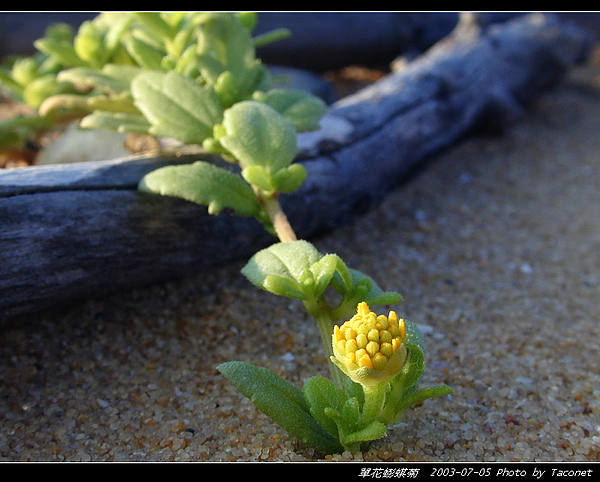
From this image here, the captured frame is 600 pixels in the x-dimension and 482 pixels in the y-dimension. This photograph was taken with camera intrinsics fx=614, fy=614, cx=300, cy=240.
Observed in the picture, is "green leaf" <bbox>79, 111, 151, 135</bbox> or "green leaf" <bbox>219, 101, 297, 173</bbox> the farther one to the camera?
"green leaf" <bbox>79, 111, 151, 135</bbox>

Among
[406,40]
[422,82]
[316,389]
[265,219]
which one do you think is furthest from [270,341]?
[406,40]

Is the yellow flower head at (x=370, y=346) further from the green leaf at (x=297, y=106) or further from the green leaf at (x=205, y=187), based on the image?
the green leaf at (x=297, y=106)

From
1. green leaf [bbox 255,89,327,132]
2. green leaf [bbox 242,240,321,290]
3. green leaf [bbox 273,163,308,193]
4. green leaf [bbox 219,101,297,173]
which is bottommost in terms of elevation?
green leaf [bbox 242,240,321,290]

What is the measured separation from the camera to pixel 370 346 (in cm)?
103

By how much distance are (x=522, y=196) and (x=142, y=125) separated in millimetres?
1725

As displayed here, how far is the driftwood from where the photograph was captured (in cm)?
150

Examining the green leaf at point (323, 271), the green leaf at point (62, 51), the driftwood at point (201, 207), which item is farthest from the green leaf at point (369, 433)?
the green leaf at point (62, 51)

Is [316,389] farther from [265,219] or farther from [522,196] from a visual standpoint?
[522,196]

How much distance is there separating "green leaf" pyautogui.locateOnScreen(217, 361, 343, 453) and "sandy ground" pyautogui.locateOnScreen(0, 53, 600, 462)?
0.17 feet

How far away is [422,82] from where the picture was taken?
266 centimetres

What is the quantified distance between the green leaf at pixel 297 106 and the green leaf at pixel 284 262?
18.7 inches

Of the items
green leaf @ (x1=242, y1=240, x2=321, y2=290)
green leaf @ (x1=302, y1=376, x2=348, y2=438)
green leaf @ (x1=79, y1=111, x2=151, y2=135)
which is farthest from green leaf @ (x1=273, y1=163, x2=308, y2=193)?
green leaf @ (x1=302, y1=376, x2=348, y2=438)

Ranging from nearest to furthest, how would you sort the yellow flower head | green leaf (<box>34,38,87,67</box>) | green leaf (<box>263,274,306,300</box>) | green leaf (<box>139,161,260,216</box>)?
1. the yellow flower head
2. green leaf (<box>263,274,306,300</box>)
3. green leaf (<box>139,161,260,216</box>)
4. green leaf (<box>34,38,87,67</box>)

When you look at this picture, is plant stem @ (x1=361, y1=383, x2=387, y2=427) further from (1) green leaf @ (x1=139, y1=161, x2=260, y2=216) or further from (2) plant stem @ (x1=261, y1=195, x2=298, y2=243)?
(1) green leaf @ (x1=139, y1=161, x2=260, y2=216)
